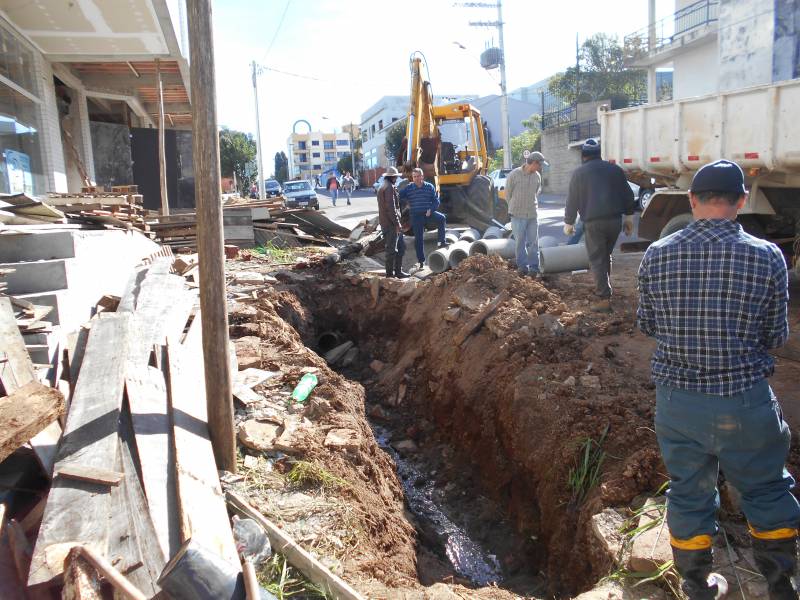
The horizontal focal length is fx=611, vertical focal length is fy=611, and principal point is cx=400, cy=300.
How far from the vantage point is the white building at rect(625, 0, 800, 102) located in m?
17.1

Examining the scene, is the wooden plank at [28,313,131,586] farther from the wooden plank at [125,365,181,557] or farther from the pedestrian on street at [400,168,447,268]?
the pedestrian on street at [400,168,447,268]

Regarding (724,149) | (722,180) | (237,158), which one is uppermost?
(237,158)

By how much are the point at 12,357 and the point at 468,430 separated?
14.0 feet

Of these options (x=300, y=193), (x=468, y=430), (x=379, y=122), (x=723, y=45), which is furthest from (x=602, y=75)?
(x=379, y=122)

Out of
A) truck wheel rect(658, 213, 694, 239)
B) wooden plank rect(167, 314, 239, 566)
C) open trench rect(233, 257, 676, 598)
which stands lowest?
open trench rect(233, 257, 676, 598)

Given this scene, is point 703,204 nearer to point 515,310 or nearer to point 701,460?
point 701,460

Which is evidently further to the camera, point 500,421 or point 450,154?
point 450,154

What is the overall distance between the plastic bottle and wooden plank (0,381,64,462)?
2.36m

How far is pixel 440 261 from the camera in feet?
32.7

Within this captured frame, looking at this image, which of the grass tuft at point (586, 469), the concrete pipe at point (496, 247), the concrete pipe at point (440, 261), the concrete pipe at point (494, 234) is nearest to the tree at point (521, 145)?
the concrete pipe at point (494, 234)

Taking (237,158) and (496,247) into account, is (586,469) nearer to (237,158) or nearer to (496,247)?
(496,247)

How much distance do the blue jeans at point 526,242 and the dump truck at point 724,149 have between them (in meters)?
1.50

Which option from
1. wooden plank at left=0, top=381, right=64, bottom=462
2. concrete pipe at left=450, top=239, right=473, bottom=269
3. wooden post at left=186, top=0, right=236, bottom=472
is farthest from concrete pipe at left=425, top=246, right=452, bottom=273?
wooden plank at left=0, top=381, right=64, bottom=462

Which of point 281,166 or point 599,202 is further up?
point 281,166
